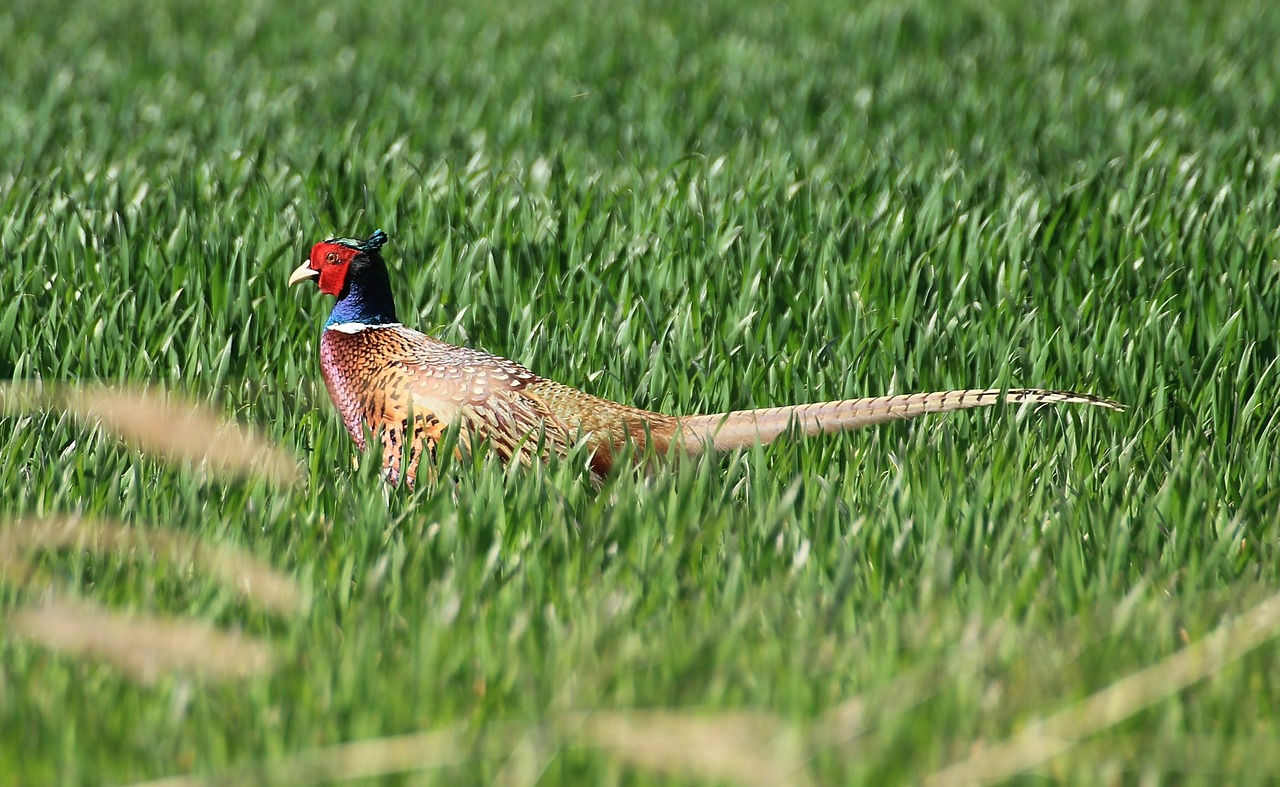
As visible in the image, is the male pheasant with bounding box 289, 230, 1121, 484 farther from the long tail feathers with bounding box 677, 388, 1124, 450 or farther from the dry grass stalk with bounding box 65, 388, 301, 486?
the dry grass stalk with bounding box 65, 388, 301, 486

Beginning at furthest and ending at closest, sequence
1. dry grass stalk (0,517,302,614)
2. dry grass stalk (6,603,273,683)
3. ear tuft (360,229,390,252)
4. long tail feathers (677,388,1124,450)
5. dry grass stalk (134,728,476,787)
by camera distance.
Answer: ear tuft (360,229,390,252)
long tail feathers (677,388,1124,450)
dry grass stalk (0,517,302,614)
dry grass stalk (6,603,273,683)
dry grass stalk (134,728,476,787)

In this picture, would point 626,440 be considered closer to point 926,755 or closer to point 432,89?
point 926,755

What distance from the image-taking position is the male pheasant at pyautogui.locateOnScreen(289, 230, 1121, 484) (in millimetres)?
3279

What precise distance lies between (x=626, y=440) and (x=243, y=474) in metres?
0.88

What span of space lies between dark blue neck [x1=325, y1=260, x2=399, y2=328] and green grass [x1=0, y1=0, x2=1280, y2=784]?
26cm

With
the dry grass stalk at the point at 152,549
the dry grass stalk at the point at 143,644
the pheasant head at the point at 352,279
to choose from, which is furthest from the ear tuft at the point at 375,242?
the dry grass stalk at the point at 143,644

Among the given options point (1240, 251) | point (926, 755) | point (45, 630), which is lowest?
point (926, 755)

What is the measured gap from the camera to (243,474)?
323cm

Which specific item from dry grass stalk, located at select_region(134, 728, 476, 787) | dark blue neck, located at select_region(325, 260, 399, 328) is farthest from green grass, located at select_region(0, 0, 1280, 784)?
dark blue neck, located at select_region(325, 260, 399, 328)

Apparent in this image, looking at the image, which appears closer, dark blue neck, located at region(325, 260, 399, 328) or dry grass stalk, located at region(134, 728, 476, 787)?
dry grass stalk, located at region(134, 728, 476, 787)

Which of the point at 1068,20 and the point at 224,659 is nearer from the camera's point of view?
the point at 224,659

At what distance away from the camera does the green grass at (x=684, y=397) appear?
2.15 meters

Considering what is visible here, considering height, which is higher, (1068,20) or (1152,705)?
(1068,20)

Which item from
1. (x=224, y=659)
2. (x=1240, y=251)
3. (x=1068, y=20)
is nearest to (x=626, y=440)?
(x=224, y=659)
